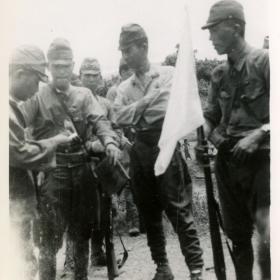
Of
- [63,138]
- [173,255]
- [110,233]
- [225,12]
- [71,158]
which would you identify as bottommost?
[173,255]

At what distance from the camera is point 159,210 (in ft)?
12.0

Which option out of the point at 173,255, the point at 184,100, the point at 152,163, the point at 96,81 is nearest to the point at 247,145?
the point at 184,100

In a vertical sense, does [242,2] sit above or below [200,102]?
above

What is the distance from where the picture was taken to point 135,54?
12.2ft

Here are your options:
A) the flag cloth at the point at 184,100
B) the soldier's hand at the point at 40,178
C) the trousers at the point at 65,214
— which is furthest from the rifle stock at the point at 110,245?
the flag cloth at the point at 184,100

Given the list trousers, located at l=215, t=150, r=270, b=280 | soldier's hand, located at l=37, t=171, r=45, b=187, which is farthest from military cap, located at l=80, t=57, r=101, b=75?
trousers, located at l=215, t=150, r=270, b=280

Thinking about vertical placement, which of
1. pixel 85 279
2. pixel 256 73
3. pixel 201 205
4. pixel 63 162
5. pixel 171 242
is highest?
pixel 256 73

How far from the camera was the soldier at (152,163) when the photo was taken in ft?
11.9

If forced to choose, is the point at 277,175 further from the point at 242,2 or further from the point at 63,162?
the point at 63,162

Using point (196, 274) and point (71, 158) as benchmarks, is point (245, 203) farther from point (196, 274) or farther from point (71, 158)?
point (71, 158)

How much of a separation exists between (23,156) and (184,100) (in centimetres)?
107

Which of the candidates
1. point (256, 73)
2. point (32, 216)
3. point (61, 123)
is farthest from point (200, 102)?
point (32, 216)

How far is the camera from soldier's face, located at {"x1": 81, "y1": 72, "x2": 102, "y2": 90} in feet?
12.2

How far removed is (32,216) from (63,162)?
39 cm
